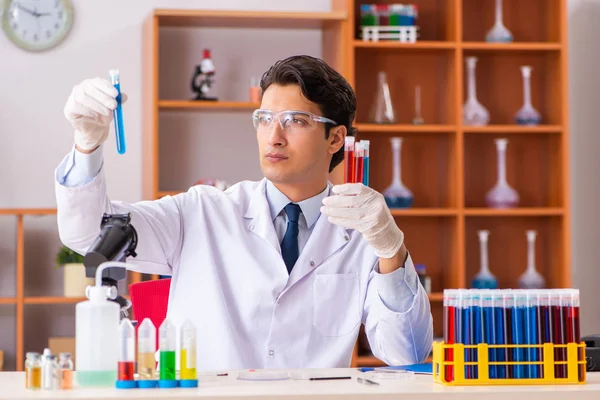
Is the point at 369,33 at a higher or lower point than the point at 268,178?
higher

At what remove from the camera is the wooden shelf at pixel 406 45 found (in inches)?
156

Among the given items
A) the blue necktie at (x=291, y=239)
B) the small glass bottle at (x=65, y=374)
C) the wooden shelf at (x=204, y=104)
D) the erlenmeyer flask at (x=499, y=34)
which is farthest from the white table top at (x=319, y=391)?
the erlenmeyer flask at (x=499, y=34)

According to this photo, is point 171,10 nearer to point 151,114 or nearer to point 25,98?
point 151,114

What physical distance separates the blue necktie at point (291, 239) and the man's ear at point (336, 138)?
7.3 inches

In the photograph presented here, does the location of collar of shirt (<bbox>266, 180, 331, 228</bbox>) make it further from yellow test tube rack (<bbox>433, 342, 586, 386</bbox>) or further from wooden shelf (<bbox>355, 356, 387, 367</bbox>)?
wooden shelf (<bbox>355, 356, 387, 367</bbox>)

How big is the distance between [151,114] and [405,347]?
7.03 feet

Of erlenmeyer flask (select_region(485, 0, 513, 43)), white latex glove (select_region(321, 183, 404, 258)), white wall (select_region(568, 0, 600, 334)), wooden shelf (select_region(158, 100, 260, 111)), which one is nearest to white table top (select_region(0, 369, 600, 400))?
white latex glove (select_region(321, 183, 404, 258))

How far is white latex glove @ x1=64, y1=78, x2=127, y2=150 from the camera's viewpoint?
1740 millimetres

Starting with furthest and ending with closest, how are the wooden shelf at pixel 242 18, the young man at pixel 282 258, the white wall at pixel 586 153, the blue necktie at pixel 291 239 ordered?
the white wall at pixel 586 153, the wooden shelf at pixel 242 18, the blue necktie at pixel 291 239, the young man at pixel 282 258

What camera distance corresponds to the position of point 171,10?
3.82 m

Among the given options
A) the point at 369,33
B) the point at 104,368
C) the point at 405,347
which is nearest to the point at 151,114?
the point at 369,33

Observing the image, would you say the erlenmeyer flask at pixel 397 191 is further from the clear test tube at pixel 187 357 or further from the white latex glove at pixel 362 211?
the clear test tube at pixel 187 357

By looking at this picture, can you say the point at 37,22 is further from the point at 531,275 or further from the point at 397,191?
the point at 531,275

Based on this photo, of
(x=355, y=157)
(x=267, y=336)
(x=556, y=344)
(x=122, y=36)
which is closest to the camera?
(x=556, y=344)
